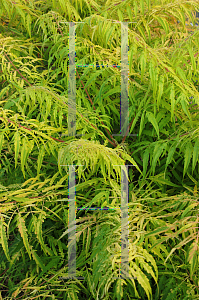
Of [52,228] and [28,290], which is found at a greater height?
[52,228]

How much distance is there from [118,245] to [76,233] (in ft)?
0.52

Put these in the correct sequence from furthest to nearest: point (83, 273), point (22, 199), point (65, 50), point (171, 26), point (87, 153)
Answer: point (171, 26), point (65, 50), point (83, 273), point (22, 199), point (87, 153)

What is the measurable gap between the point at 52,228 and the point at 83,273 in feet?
0.68

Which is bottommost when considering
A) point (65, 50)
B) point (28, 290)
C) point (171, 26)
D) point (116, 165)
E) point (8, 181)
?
point (28, 290)

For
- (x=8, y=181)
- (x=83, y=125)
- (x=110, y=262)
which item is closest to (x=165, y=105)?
(x=83, y=125)

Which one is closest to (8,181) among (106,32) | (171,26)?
(106,32)

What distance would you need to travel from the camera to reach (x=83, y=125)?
0.92 metres

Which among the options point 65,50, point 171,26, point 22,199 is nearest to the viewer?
point 22,199

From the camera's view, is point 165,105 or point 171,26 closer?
point 165,105

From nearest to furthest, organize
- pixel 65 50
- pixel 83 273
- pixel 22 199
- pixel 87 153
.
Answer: pixel 87 153, pixel 22 199, pixel 83 273, pixel 65 50

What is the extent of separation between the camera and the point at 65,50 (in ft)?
3.28

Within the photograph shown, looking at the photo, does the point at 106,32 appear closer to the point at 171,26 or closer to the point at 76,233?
the point at 76,233

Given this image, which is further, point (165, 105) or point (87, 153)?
point (165, 105)

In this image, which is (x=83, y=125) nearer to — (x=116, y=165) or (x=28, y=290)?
(x=116, y=165)
